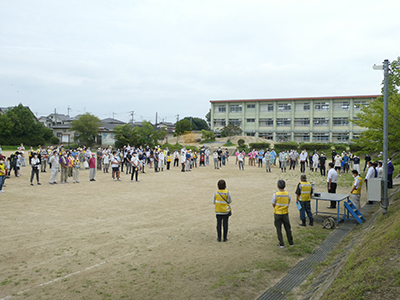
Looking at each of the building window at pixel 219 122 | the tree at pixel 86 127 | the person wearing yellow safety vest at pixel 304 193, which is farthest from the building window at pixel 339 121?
the person wearing yellow safety vest at pixel 304 193

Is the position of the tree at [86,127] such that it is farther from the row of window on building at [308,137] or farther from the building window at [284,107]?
the building window at [284,107]

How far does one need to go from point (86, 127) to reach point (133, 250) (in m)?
62.3

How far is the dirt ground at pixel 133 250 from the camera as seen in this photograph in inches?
211

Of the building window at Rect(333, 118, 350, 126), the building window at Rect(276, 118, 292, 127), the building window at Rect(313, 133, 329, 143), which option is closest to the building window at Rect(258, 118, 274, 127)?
the building window at Rect(276, 118, 292, 127)

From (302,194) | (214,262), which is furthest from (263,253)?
(302,194)

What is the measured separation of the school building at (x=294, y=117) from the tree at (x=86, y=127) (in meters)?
27.0

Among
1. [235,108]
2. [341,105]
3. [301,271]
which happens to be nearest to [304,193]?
[301,271]

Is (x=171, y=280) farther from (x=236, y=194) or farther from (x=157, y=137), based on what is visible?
(x=157, y=137)

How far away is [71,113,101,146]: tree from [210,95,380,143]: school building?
88.4ft

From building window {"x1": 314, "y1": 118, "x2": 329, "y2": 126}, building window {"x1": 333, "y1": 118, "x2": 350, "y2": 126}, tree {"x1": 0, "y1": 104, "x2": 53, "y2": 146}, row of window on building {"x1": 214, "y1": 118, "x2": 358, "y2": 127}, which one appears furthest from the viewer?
building window {"x1": 314, "y1": 118, "x2": 329, "y2": 126}

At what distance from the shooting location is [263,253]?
279 inches

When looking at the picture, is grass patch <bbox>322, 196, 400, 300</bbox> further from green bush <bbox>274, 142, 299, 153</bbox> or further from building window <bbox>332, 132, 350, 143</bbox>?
building window <bbox>332, 132, 350, 143</bbox>

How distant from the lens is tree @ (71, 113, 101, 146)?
212 feet

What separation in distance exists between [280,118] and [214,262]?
65.6 m
